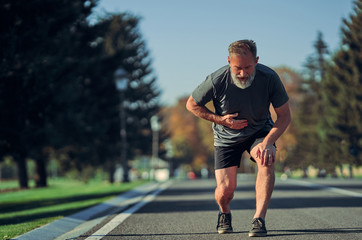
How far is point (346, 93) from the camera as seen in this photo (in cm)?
4341

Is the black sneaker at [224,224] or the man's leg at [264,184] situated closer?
the man's leg at [264,184]

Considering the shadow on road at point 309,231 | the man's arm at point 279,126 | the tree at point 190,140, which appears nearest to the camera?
the man's arm at point 279,126

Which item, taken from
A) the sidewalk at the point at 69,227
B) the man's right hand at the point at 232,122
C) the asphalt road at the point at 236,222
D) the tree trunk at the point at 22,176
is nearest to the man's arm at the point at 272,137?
the man's right hand at the point at 232,122

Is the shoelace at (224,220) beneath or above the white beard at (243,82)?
beneath

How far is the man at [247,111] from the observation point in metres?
5.70

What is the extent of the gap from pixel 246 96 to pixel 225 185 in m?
1.07

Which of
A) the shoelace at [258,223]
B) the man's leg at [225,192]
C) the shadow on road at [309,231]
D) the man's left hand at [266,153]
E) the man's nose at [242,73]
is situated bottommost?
the shadow on road at [309,231]

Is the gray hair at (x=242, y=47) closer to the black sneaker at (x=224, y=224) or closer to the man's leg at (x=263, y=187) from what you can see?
the man's leg at (x=263, y=187)

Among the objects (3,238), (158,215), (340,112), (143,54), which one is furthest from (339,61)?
(3,238)

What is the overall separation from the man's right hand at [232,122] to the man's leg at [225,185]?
22.1 inches

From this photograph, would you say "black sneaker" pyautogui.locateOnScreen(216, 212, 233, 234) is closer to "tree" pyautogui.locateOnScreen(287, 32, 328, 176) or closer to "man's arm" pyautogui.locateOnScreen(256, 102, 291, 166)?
"man's arm" pyautogui.locateOnScreen(256, 102, 291, 166)

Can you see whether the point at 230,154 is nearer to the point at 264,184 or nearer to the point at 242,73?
the point at 264,184

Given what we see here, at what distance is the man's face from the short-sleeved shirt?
0.14m

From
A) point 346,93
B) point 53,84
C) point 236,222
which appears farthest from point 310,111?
point 236,222
